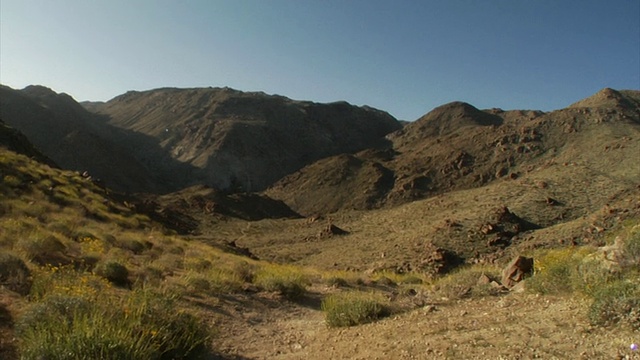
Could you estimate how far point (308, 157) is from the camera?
95.1 m

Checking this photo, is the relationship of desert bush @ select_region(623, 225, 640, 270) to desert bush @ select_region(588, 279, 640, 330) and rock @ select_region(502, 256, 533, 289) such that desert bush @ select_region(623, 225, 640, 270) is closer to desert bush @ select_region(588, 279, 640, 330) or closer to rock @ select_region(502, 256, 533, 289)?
desert bush @ select_region(588, 279, 640, 330)

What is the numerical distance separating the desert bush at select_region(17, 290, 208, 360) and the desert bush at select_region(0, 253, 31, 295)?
5.29ft

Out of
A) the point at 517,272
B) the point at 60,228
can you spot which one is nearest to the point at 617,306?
the point at 517,272

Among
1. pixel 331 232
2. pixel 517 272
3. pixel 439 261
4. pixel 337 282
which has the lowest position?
pixel 331 232

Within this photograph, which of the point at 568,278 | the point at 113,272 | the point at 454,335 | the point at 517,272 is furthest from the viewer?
Answer: the point at 517,272

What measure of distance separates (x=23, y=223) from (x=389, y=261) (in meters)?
20.2

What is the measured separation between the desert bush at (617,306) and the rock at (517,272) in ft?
16.6

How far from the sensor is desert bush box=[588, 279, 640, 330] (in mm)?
5664

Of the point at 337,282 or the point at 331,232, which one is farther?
the point at 331,232

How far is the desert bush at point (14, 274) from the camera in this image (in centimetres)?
726

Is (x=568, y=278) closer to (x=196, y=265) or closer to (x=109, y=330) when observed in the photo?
(x=109, y=330)

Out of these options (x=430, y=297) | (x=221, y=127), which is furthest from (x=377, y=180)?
(x=430, y=297)

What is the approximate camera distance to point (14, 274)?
25.2 ft

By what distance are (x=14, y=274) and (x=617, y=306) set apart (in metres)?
9.14
